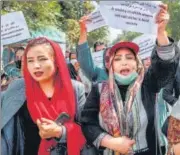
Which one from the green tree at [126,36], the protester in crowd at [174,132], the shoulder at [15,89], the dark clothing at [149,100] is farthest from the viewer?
the green tree at [126,36]

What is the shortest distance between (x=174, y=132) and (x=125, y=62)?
1.89 ft

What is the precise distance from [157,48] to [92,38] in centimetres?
90

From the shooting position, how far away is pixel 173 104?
10.6 ft

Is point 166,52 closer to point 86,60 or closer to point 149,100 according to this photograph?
point 149,100

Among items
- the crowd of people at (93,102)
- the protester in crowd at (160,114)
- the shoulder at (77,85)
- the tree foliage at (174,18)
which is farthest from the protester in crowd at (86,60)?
the tree foliage at (174,18)

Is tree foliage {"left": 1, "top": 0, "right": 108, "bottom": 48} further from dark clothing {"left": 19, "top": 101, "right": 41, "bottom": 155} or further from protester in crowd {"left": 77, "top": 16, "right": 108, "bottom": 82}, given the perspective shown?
dark clothing {"left": 19, "top": 101, "right": 41, "bottom": 155}

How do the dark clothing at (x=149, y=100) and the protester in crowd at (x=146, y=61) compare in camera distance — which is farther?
the protester in crowd at (x=146, y=61)

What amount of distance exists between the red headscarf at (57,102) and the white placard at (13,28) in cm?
39

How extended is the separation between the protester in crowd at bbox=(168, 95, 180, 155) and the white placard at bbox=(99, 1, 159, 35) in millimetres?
650

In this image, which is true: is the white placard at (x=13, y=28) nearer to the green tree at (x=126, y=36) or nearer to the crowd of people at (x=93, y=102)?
the crowd of people at (x=93, y=102)

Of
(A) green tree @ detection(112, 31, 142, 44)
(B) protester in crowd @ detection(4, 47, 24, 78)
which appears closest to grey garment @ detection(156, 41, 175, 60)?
(A) green tree @ detection(112, 31, 142, 44)

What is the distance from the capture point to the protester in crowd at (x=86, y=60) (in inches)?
131

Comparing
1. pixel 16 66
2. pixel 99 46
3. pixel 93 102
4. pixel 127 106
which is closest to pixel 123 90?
pixel 127 106

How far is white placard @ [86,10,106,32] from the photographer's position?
342 centimetres
